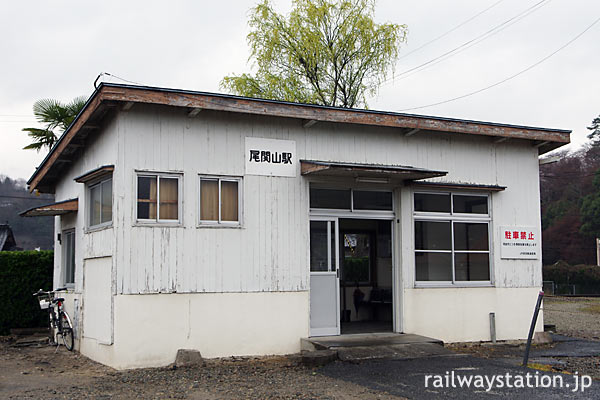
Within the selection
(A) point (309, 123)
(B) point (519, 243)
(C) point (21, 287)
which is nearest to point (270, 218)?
(A) point (309, 123)

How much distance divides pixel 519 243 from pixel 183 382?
7.98 meters

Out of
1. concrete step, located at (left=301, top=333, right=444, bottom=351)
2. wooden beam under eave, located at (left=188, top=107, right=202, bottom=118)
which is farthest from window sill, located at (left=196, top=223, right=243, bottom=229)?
concrete step, located at (left=301, top=333, right=444, bottom=351)

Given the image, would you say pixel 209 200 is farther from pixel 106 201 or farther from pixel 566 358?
pixel 566 358

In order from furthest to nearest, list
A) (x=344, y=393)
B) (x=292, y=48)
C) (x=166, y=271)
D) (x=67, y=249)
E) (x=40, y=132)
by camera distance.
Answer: (x=292, y=48) → (x=40, y=132) → (x=67, y=249) → (x=166, y=271) → (x=344, y=393)

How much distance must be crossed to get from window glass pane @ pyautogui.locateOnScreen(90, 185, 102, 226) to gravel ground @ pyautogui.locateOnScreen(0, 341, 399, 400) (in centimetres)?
260

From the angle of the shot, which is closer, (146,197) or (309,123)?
(146,197)

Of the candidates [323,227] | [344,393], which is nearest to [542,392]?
[344,393]

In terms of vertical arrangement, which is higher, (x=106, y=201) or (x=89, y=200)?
(x=89, y=200)

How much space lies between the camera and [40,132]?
20625mm

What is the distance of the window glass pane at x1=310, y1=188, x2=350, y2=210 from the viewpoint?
1184 centimetres

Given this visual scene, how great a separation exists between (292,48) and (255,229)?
20022 millimetres

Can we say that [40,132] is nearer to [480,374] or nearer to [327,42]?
[327,42]

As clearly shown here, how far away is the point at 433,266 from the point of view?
12602 mm

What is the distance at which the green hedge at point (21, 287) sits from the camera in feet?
52.9
